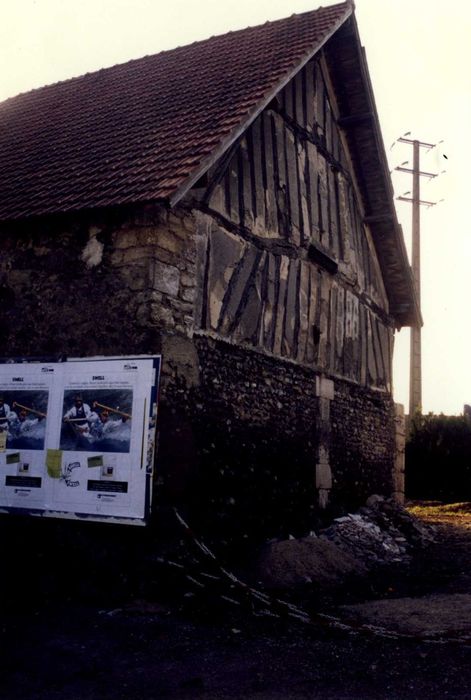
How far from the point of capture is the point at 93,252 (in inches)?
265

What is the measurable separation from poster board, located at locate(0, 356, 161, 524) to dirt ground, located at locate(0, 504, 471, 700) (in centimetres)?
74

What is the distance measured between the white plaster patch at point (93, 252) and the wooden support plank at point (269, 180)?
2293 mm

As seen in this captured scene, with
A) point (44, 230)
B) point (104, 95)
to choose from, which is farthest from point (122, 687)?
point (104, 95)

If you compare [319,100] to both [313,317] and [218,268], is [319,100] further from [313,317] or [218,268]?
[218,268]

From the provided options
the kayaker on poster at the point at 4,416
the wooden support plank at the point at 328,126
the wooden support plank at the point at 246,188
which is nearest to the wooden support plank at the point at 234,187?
the wooden support plank at the point at 246,188

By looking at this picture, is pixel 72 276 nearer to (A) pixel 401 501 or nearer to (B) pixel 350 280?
(B) pixel 350 280

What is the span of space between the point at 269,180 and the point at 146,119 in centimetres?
160

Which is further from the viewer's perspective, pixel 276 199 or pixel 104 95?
pixel 104 95

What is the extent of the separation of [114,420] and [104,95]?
5578 mm

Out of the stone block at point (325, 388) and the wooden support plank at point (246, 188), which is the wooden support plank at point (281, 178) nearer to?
the wooden support plank at point (246, 188)

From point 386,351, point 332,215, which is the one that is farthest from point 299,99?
point 386,351

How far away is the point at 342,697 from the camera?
12.4 feet

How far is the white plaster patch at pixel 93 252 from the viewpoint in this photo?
6688 millimetres

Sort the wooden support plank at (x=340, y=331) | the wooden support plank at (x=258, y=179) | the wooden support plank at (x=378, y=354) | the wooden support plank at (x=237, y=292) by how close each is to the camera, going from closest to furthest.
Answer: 1. the wooden support plank at (x=237, y=292)
2. the wooden support plank at (x=258, y=179)
3. the wooden support plank at (x=340, y=331)
4. the wooden support plank at (x=378, y=354)
